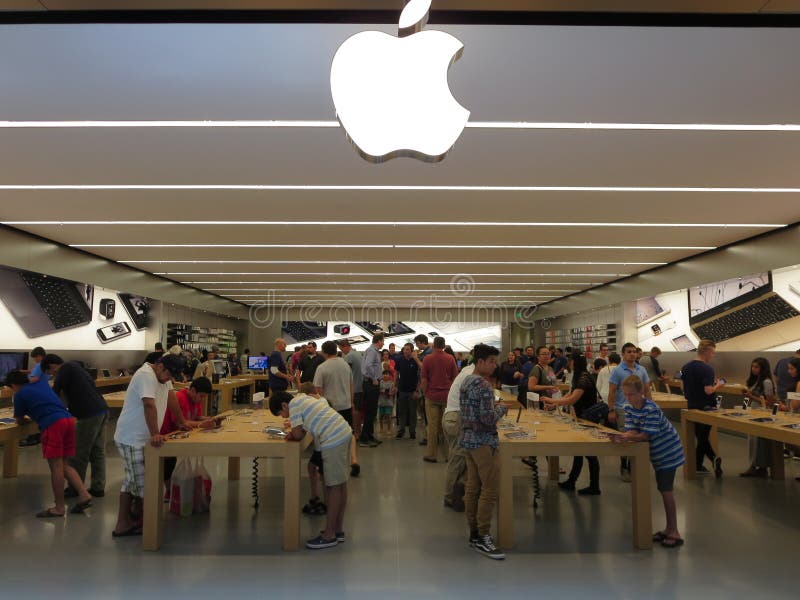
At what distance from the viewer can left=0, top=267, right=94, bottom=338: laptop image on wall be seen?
1002 centimetres

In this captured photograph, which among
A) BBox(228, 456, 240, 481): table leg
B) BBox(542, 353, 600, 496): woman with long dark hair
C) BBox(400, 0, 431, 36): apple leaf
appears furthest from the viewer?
BBox(228, 456, 240, 481): table leg

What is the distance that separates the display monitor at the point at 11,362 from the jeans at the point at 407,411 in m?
6.29

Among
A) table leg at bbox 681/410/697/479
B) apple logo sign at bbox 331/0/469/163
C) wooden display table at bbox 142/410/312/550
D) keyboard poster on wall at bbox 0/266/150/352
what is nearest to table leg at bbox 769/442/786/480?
table leg at bbox 681/410/697/479

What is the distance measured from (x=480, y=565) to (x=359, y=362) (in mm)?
4975

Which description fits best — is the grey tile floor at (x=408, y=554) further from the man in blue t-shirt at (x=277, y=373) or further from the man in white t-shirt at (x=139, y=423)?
the man in blue t-shirt at (x=277, y=373)

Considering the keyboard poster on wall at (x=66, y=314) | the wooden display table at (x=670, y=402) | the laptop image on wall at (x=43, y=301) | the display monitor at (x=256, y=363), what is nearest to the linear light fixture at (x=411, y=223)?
the laptop image on wall at (x=43, y=301)

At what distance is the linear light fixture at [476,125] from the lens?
193 inches

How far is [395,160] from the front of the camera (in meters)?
5.71

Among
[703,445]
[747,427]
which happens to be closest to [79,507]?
[747,427]

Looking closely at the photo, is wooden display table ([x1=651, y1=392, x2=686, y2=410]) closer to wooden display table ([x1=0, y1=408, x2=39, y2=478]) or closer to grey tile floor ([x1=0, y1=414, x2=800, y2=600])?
grey tile floor ([x1=0, y1=414, x2=800, y2=600])

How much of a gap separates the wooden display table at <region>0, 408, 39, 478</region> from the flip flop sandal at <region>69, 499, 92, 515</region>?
2.95 feet

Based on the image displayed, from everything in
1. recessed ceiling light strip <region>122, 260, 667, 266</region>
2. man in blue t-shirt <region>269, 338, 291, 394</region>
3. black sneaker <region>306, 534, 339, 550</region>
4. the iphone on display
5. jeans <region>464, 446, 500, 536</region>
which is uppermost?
recessed ceiling light strip <region>122, 260, 667, 266</region>

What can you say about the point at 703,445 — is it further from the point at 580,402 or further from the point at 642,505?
the point at 642,505

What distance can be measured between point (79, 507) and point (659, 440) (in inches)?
192
